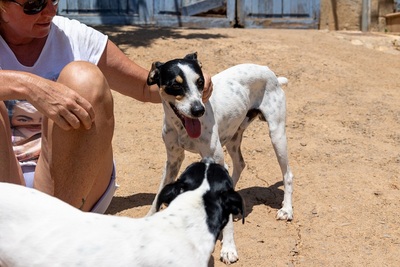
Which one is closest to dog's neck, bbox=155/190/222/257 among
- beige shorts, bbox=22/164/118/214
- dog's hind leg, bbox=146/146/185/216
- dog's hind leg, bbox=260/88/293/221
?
beige shorts, bbox=22/164/118/214

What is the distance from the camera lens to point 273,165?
5.29 metres

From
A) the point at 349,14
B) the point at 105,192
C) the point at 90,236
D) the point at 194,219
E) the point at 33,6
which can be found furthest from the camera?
the point at 349,14

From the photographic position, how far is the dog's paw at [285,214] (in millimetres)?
4328

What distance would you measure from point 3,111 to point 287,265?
1.74 metres

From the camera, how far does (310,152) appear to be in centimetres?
548

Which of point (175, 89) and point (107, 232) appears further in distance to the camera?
point (175, 89)

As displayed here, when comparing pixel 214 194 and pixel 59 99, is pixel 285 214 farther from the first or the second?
pixel 59 99

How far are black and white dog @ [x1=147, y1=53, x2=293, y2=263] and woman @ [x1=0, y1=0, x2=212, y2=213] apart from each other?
51 centimetres

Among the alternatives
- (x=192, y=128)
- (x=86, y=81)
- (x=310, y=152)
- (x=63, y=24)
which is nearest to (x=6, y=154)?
(x=86, y=81)

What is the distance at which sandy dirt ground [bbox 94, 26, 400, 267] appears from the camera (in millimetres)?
3955

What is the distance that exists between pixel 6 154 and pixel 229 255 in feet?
4.73

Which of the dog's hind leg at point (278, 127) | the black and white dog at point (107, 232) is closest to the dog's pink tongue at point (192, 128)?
the dog's hind leg at point (278, 127)

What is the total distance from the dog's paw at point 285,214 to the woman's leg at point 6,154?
1.91 meters

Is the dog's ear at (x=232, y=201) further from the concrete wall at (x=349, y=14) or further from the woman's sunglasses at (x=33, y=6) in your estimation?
the concrete wall at (x=349, y=14)
